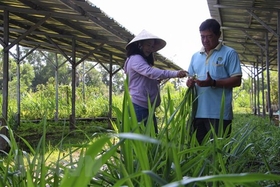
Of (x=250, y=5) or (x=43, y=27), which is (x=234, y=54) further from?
(x=43, y=27)

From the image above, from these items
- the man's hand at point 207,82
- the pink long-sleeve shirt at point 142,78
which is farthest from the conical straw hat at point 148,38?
the man's hand at point 207,82

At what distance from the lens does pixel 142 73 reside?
3.10 m

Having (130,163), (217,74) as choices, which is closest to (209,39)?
(217,74)

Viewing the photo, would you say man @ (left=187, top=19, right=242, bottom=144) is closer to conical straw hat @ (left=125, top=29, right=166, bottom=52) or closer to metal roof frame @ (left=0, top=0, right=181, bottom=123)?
conical straw hat @ (left=125, top=29, right=166, bottom=52)

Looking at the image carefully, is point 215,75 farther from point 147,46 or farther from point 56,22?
point 56,22

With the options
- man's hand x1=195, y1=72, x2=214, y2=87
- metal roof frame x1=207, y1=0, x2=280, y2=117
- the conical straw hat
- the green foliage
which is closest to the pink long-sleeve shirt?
the conical straw hat

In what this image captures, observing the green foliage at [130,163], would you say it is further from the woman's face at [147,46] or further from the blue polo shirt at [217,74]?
the woman's face at [147,46]

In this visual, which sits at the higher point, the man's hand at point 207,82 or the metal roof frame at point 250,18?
the metal roof frame at point 250,18

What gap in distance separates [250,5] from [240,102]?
19991mm

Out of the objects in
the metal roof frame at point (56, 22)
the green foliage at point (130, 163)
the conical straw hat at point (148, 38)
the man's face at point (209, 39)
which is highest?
the metal roof frame at point (56, 22)

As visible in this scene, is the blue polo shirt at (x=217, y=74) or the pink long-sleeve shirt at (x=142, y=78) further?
the pink long-sleeve shirt at (x=142, y=78)

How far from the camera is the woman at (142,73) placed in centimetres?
309

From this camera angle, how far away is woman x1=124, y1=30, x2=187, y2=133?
10.1ft

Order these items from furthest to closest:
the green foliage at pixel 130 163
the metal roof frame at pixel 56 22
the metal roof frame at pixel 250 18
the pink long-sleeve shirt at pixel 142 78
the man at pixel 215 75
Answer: the metal roof frame at pixel 250 18 < the metal roof frame at pixel 56 22 < the pink long-sleeve shirt at pixel 142 78 < the man at pixel 215 75 < the green foliage at pixel 130 163
